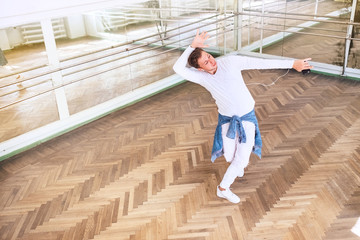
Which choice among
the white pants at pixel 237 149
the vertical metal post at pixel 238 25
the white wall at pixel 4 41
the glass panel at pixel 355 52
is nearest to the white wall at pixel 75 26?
the white wall at pixel 4 41

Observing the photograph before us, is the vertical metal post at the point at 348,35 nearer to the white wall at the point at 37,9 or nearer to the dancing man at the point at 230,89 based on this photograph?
the dancing man at the point at 230,89

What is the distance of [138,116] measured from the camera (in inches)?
197

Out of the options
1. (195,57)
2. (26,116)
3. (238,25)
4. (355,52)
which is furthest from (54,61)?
(355,52)

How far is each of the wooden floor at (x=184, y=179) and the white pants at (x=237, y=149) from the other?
0.32m

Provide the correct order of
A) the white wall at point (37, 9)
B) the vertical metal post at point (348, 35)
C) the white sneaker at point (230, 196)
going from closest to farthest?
the white sneaker at point (230, 196) < the white wall at point (37, 9) < the vertical metal post at point (348, 35)

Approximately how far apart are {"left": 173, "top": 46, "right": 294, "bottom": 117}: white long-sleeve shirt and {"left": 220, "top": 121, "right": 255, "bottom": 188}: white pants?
0.50 ft

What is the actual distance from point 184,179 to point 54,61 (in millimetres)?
2331

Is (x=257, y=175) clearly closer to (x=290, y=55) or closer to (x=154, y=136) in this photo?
(x=154, y=136)

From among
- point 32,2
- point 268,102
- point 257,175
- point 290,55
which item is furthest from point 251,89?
point 32,2

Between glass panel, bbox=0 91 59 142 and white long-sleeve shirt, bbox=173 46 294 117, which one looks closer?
white long-sleeve shirt, bbox=173 46 294 117

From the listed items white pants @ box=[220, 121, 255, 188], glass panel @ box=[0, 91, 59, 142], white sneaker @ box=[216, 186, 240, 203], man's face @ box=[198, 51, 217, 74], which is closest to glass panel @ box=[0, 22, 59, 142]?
glass panel @ box=[0, 91, 59, 142]

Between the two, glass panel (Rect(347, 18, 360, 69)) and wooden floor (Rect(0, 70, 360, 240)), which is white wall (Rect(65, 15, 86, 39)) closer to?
wooden floor (Rect(0, 70, 360, 240))

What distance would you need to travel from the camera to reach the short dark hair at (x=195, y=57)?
8.84 ft

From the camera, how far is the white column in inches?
170
